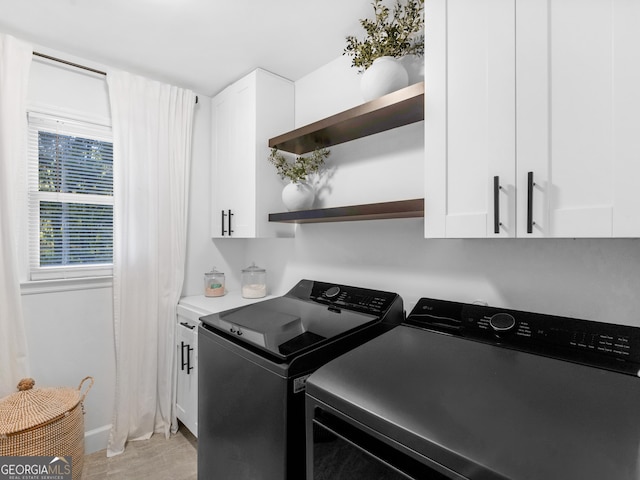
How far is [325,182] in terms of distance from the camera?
2.01 metres

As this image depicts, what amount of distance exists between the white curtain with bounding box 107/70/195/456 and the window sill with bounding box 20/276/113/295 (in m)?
0.13

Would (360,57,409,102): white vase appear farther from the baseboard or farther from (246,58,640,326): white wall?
the baseboard

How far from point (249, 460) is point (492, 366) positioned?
96 centimetres

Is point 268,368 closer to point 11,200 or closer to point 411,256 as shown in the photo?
point 411,256

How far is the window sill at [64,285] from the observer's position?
1.86m

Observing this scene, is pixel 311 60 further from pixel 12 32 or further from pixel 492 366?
pixel 492 366

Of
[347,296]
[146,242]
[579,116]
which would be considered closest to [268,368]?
[347,296]

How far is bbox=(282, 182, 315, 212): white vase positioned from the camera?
1.91 m

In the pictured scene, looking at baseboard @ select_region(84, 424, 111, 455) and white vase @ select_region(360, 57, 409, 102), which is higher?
white vase @ select_region(360, 57, 409, 102)

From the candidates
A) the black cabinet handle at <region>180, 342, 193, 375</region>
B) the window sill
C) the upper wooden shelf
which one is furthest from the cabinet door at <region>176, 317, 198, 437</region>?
the upper wooden shelf

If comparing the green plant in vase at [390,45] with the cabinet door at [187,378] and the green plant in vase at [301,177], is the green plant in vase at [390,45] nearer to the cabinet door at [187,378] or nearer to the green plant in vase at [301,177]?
the green plant in vase at [301,177]

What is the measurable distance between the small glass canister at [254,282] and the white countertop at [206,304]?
0.04 m

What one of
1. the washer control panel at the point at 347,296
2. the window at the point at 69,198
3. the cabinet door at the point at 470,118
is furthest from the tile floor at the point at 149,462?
the cabinet door at the point at 470,118

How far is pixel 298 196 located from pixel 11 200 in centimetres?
156
